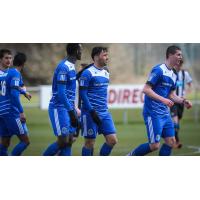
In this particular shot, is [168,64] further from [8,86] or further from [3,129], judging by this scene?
[3,129]

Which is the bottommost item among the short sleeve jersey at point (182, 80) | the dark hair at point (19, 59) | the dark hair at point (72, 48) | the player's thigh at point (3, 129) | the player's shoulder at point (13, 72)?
the player's thigh at point (3, 129)

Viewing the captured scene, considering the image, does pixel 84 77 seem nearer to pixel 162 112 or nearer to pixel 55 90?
pixel 55 90

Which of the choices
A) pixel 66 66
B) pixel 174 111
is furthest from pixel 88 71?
pixel 174 111

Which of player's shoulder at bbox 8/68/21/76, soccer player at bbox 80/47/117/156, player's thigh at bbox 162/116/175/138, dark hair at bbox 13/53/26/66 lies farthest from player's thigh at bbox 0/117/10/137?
player's thigh at bbox 162/116/175/138

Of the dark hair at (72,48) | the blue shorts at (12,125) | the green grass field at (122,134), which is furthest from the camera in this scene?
the green grass field at (122,134)

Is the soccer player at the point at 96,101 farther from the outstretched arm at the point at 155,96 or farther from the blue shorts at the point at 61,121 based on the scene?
the outstretched arm at the point at 155,96

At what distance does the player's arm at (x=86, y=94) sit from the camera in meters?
9.79

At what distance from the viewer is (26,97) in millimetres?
10336

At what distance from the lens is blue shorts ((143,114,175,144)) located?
9953 millimetres

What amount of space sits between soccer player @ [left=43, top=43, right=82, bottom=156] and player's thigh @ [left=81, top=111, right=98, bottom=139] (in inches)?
7.2

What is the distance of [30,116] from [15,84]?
166 centimetres

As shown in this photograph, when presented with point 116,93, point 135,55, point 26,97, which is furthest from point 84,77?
point 135,55

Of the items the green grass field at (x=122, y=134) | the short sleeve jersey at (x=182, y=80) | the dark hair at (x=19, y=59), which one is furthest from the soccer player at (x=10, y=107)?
the short sleeve jersey at (x=182, y=80)

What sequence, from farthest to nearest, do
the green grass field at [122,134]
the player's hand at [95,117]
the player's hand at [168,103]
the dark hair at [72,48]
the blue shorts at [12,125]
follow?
the green grass field at [122,134]
the blue shorts at [12,125]
the dark hair at [72,48]
the player's hand at [95,117]
the player's hand at [168,103]
